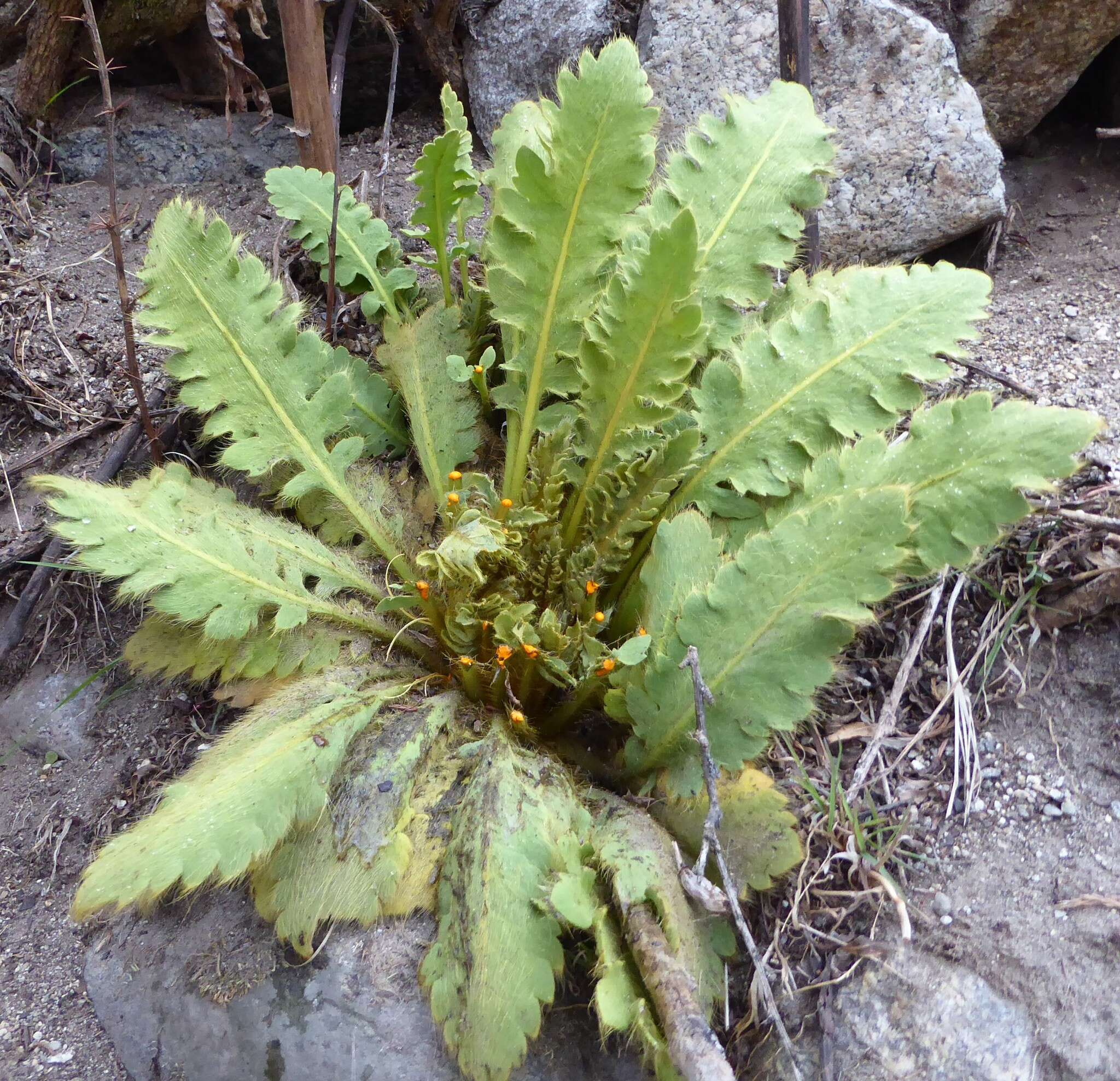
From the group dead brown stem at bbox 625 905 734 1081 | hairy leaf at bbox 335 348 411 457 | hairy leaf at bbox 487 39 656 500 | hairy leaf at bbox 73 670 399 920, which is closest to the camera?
dead brown stem at bbox 625 905 734 1081

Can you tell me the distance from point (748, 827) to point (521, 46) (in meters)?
2.53

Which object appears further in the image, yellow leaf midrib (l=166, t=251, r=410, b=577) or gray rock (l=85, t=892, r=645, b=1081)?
yellow leaf midrib (l=166, t=251, r=410, b=577)

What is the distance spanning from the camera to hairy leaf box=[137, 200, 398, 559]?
5.62ft

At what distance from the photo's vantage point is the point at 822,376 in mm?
1690

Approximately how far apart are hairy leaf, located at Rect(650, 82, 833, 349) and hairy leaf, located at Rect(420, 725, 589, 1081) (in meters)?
0.99

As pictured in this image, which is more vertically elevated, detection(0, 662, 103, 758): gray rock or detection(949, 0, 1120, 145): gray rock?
detection(949, 0, 1120, 145): gray rock

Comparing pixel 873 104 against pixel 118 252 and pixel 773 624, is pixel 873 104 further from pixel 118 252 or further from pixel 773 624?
pixel 118 252

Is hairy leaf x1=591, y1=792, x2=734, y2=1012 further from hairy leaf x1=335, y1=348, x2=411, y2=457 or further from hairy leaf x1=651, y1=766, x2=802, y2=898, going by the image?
hairy leaf x1=335, y1=348, x2=411, y2=457

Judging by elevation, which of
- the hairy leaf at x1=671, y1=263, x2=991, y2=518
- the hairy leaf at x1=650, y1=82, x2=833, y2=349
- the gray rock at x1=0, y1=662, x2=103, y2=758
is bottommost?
the gray rock at x1=0, y1=662, x2=103, y2=758

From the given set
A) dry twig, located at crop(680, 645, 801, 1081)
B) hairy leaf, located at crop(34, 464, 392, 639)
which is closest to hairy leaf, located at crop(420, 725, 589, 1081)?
dry twig, located at crop(680, 645, 801, 1081)

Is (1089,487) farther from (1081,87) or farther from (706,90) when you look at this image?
(1081,87)

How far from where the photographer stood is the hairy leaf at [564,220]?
159cm

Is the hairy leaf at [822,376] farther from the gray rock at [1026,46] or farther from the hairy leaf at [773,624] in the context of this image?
the gray rock at [1026,46]

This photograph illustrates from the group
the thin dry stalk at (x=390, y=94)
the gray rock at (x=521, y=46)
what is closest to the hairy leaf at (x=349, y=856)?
the thin dry stalk at (x=390, y=94)
